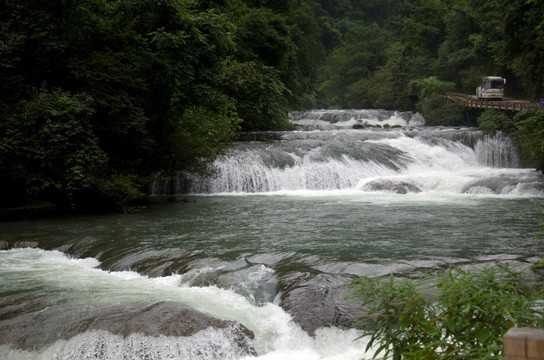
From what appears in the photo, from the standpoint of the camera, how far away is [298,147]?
72.1 ft

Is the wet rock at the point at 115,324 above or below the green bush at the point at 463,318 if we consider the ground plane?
below

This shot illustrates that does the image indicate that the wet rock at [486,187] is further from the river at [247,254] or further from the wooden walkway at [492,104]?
the wooden walkway at [492,104]

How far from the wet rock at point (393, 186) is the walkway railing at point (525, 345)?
1660 cm

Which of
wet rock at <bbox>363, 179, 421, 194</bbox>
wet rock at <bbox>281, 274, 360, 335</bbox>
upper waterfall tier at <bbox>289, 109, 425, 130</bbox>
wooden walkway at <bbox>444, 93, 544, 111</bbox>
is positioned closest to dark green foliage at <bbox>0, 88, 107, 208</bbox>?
wet rock at <bbox>281, 274, 360, 335</bbox>

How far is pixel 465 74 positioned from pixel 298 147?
21.7 m

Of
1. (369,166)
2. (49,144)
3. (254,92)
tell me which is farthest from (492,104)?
(49,144)

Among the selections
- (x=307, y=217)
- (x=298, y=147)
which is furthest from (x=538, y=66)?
(x=307, y=217)

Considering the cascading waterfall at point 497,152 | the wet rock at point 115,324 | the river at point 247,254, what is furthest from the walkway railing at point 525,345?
the cascading waterfall at point 497,152

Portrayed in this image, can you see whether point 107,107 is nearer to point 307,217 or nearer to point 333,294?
point 307,217

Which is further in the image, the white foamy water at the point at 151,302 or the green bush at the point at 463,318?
the white foamy water at the point at 151,302

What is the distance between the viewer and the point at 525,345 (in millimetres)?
1827

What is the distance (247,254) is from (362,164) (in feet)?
40.6

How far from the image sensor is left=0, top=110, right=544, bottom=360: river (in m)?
6.07

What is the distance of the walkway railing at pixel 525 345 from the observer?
5.93ft
